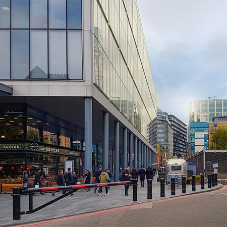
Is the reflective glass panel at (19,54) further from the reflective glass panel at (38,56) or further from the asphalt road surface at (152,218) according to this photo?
the asphalt road surface at (152,218)

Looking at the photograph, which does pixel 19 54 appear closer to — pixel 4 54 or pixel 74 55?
pixel 4 54

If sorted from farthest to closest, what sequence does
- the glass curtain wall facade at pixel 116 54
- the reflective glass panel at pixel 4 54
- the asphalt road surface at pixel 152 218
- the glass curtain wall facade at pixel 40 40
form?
the glass curtain wall facade at pixel 116 54
the glass curtain wall facade at pixel 40 40
the reflective glass panel at pixel 4 54
the asphalt road surface at pixel 152 218

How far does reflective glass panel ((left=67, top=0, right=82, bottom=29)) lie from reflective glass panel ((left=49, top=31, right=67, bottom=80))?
1.08 metres

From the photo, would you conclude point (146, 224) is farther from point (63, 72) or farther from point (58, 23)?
point (58, 23)

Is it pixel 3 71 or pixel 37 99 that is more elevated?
pixel 3 71

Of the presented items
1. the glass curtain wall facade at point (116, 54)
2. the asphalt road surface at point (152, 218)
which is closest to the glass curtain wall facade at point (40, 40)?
the glass curtain wall facade at point (116, 54)

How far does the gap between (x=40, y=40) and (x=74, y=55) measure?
7.29ft

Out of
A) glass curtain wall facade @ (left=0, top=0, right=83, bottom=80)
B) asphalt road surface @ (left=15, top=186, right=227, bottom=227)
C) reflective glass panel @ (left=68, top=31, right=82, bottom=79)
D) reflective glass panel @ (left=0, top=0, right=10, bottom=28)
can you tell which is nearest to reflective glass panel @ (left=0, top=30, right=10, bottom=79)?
glass curtain wall facade @ (left=0, top=0, right=83, bottom=80)

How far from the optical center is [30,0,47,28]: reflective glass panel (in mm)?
→ 23969

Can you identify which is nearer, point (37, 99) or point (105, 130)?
point (37, 99)

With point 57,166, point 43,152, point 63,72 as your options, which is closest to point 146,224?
point 63,72

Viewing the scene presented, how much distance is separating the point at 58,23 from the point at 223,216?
1630 cm

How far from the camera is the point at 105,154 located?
29.8 m

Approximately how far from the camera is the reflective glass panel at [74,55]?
78.3 feet
